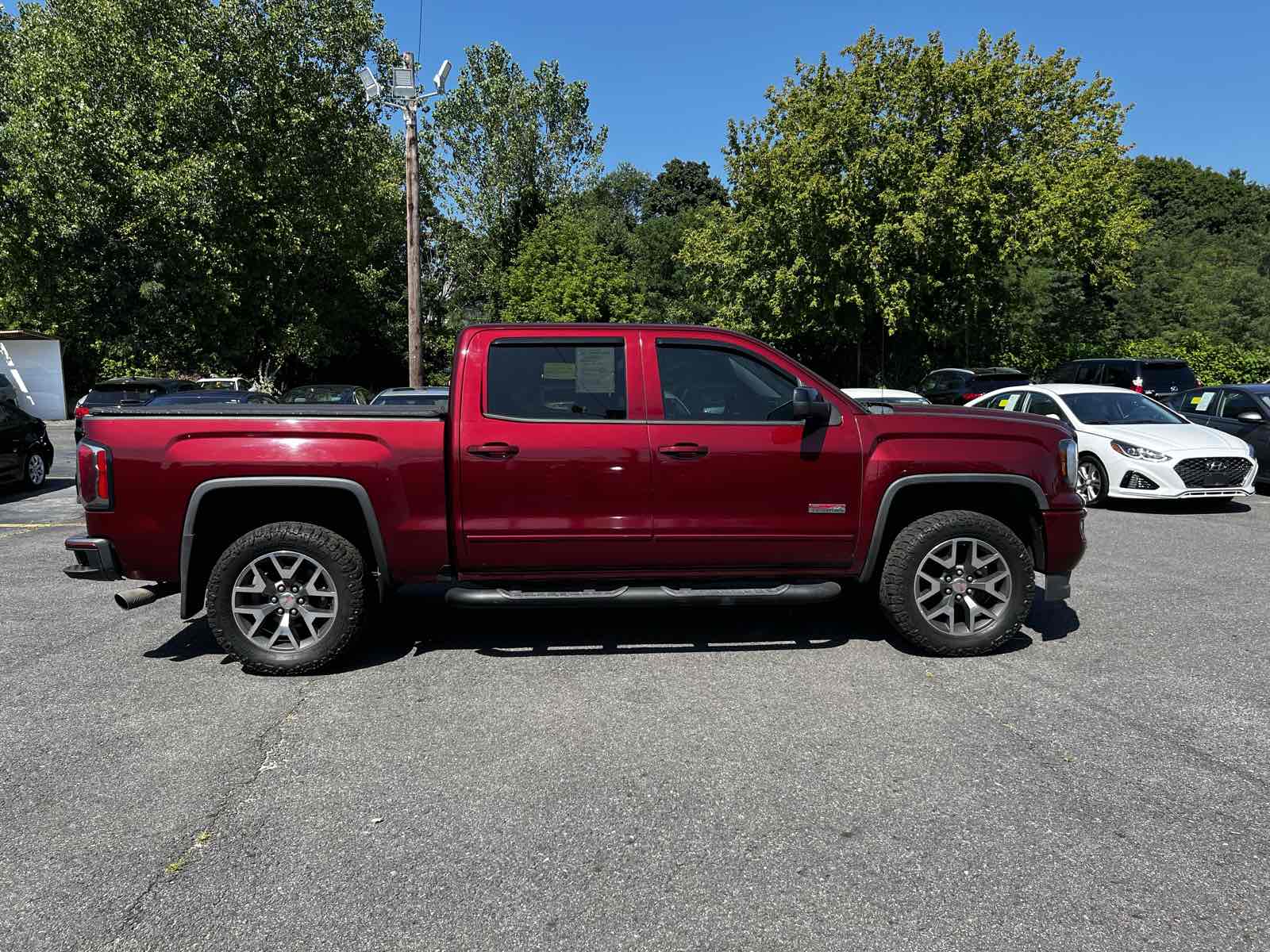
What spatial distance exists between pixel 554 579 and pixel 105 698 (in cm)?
244

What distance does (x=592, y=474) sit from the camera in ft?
15.8

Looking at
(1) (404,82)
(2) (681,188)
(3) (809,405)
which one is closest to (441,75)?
(1) (404,82)

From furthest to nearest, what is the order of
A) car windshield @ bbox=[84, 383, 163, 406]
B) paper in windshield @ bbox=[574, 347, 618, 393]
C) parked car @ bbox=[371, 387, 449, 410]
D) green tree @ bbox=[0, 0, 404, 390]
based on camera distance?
green tree @ bbox=[0, 0, 404, 390] → car windshield @ bbox=[84, 383, 163, 406] → parked car @ bbox=[371, 387, 449, 410] → paper in windshield @ bbox=[574, 347, 618, 393]

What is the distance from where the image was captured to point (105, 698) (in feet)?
14.9

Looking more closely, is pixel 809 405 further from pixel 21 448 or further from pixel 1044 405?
pixel 21 448

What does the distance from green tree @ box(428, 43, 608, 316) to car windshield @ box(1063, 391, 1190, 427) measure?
113 feet

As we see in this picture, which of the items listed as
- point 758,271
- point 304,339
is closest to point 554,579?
point 758,271

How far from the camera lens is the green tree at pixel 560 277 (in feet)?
132

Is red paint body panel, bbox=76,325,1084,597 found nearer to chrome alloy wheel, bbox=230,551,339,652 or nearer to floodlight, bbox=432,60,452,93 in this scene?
chrome alloy wheel, bbox=230,551,339,652

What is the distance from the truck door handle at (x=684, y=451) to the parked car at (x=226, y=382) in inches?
933

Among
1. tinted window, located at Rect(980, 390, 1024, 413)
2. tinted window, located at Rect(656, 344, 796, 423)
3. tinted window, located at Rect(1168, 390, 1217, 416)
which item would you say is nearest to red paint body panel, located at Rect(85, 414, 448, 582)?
tinted window, located at Rect(656, 344, 796, 423)

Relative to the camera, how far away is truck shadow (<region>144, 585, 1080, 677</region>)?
5.26 m

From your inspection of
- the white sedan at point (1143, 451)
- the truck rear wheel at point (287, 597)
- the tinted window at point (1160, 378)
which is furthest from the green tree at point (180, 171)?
the tinted window at point (1160, 378)

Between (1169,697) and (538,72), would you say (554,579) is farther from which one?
(538,72)
